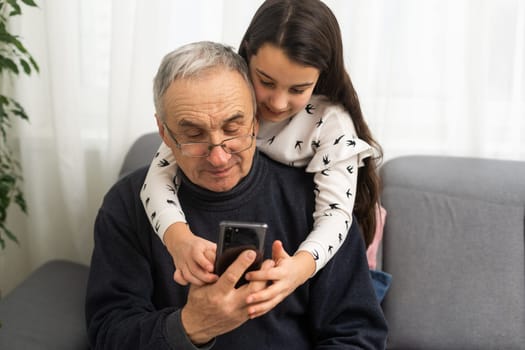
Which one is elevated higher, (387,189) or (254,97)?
(254,97)

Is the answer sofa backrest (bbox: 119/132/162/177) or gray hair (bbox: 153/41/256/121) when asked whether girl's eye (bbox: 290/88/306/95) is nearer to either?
gray hair (bbox: 153/41/256/121)

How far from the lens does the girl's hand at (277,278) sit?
3.81ft

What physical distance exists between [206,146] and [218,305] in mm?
373

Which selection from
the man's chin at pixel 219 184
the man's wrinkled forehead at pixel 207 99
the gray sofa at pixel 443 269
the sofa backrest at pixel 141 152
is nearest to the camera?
the man's wrinkled forehead at pixel 207 99

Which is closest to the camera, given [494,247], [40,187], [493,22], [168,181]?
[168,181]

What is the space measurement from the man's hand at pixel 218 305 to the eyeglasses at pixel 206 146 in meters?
0.30

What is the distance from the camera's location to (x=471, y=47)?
6.56 ft

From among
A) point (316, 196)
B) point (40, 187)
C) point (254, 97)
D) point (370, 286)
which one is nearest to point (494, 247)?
point (370, 286)

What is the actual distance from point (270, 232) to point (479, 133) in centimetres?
104

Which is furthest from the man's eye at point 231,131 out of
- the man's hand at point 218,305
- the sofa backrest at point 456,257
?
the sofa backrest at point 456,257

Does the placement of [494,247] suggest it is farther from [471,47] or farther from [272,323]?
[272,323]

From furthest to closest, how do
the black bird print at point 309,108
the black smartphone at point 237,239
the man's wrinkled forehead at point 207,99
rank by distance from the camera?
the black bird print at point 309,108 < the man's wrinkled forehead at point 207,99 < the black smartphone at point 237,239

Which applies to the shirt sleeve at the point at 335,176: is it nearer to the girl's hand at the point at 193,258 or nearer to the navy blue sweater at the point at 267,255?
the navy blue sweater at the point at 267,255

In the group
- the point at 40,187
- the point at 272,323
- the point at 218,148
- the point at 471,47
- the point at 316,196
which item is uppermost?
the point at 471,47
